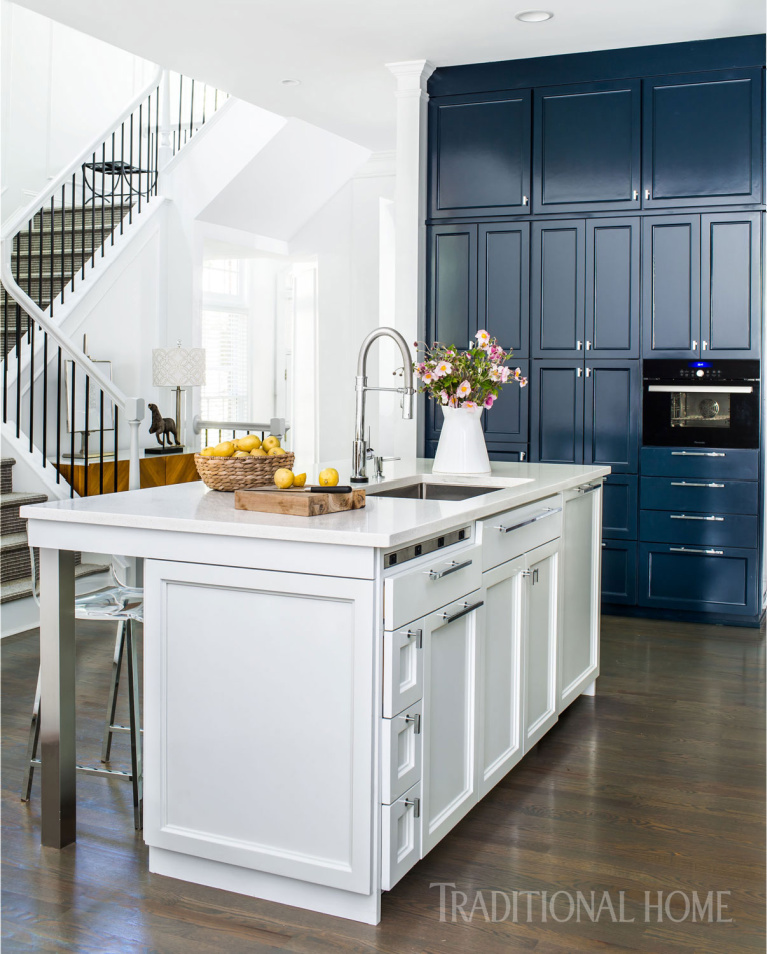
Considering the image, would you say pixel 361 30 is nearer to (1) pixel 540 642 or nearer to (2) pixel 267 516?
(1) pixel 540 642

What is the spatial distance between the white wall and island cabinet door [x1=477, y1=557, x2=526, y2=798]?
19.9 ft

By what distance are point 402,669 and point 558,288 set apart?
11.6ft

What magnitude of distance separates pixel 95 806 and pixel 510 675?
50.1 inches

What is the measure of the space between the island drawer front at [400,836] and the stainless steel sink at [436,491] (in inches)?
48.1

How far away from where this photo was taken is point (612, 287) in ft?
16.8

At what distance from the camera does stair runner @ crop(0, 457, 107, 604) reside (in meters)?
4.80

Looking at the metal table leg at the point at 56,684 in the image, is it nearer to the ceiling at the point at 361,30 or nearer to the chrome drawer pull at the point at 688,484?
the ceiling at the point at 361,30

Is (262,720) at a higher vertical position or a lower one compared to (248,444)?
lower

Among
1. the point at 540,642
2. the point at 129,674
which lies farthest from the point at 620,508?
the point at 129,674

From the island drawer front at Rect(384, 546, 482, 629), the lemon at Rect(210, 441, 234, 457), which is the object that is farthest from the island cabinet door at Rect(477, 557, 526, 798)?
the lemon at Rect(210, 441, 234, 457)

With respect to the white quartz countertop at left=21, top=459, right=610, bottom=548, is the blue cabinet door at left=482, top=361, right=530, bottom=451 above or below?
above

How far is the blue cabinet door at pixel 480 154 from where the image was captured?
5242mm

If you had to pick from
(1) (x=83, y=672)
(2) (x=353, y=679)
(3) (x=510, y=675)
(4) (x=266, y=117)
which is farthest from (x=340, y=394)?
(2) (x=353, y=679)

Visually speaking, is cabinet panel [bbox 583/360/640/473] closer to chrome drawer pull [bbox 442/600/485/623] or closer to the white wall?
chrome drawer pull [bbox 442/600/485/623]
